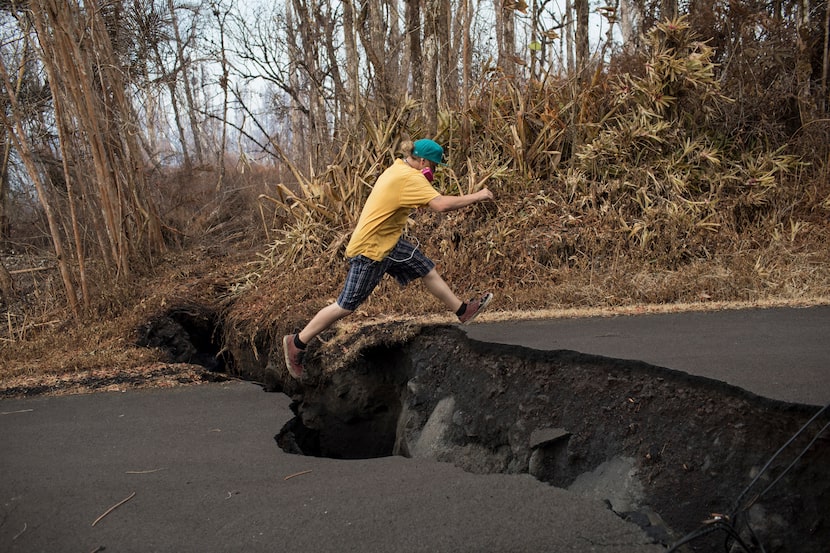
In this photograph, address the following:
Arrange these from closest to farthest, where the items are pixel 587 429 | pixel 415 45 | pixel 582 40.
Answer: pixel 587 429 < pixel 582 40 < pixel 415 45

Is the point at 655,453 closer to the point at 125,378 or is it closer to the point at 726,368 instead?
the point at 726,368

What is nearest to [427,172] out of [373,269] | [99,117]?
[373,269]

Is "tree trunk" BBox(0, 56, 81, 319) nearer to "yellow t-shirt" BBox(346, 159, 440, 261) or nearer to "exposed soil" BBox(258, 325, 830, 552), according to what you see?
"exposed soil" BBox(258, 325, 830, 552)

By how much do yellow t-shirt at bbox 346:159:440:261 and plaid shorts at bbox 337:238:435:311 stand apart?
9 centimetres

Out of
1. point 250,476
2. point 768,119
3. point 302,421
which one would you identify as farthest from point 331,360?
point 768,119

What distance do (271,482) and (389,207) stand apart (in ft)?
7.76

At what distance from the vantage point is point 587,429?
14.0ft

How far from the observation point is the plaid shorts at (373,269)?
5508 mm

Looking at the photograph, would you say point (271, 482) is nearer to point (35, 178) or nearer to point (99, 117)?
point (35, 178)

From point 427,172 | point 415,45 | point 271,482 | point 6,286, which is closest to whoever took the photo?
point 271,482

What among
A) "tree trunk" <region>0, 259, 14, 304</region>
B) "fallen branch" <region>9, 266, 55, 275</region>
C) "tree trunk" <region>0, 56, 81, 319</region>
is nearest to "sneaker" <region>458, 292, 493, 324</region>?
"tree trunk" <region>0, 56, 81, 319</region>

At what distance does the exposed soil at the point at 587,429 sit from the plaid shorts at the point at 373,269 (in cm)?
67

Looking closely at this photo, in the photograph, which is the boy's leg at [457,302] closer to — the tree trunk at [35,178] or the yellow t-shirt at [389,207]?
the yellow t-shirt at [389,207]

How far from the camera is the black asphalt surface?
10.3ft
